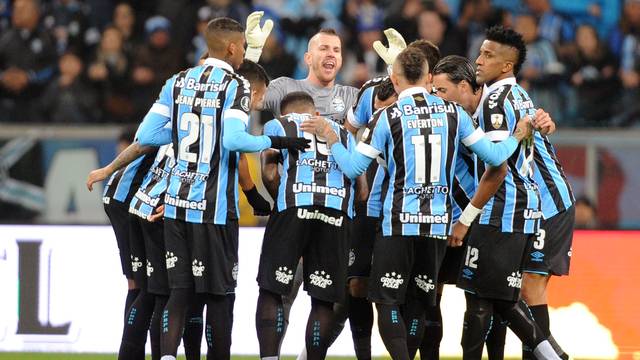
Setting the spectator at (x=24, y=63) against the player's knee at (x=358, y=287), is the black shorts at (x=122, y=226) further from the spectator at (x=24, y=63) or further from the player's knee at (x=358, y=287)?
the spectator at (x=24, y=63)

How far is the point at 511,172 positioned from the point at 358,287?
1.22 metres

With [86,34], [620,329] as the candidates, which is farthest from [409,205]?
[86,34]

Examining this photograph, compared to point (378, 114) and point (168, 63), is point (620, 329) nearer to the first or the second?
point (378, 114)

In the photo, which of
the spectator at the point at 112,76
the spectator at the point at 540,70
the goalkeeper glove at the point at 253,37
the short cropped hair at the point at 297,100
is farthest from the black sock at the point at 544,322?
the spectator at the point at 112,76

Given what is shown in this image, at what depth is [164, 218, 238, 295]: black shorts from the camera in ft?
22.8

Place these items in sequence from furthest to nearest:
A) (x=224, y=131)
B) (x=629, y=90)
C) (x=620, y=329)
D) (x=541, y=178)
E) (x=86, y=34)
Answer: (x=86, y=34) < (x=629, y=90) < (x=620, y=329) < (x=541, y=178) < (x=224, y=131)

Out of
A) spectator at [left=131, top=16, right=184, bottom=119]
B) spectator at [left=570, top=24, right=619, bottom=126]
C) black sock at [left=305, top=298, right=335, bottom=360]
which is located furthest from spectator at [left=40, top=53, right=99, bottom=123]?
black sock at [left=305, top=298, right=335, bottom=360]

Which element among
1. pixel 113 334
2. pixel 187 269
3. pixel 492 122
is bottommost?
pixel 113 334

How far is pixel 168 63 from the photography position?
42.5 ft

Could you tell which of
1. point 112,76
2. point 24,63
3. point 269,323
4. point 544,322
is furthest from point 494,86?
point 24,63

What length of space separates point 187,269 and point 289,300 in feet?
4.07

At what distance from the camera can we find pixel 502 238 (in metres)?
7.25

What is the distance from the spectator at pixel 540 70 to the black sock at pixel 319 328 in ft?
18.8

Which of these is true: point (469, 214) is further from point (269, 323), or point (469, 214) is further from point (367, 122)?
point (269, 323)
